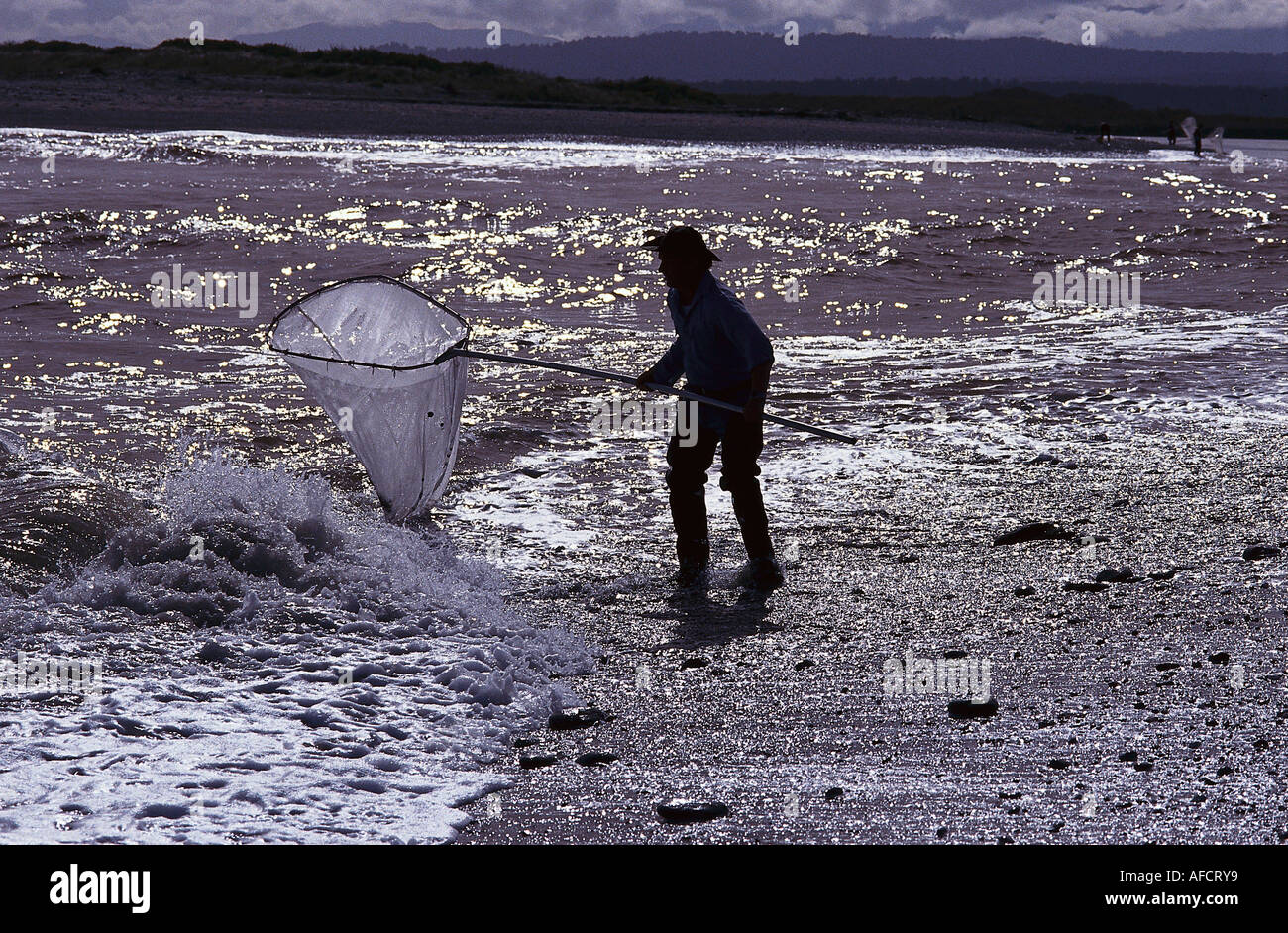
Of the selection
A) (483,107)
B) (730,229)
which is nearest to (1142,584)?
(730,229)

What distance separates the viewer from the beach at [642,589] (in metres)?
4.06

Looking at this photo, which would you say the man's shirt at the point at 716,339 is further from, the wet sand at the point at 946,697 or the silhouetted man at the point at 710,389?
the wet sand at the point at 946,697

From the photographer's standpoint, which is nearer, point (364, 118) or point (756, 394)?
point (756, 394)

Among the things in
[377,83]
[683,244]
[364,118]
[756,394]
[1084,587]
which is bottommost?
[1084,587]

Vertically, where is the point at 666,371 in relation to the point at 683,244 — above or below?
below

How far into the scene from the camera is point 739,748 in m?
4.39

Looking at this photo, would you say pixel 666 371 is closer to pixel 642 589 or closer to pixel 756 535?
pixel 756 535

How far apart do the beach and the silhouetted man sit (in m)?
0.23

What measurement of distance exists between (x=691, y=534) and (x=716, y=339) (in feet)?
3.10

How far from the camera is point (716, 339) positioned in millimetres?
5879

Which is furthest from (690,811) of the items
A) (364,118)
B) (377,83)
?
(377,83)

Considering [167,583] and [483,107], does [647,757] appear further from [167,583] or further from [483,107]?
[483,107]

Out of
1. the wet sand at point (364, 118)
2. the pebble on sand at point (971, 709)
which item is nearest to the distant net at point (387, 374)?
the pebble on sand at point (971, 709)

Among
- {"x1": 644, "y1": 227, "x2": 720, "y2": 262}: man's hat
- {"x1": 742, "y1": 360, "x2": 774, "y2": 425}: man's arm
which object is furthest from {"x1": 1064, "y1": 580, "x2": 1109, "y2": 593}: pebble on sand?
{"x1": 644, "y1": 227, "x2": 720, "y2": 262}: man's hat
